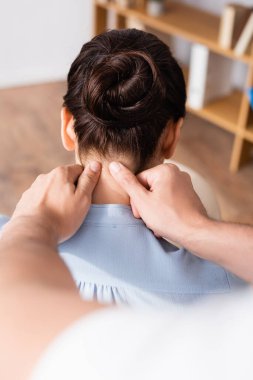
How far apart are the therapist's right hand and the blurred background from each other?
1408mm

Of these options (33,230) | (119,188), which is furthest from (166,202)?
(33,230)

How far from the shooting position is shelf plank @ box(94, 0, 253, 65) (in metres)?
2.58

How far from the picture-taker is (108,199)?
992 millimetres

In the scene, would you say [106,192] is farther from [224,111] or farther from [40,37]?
[40,37]

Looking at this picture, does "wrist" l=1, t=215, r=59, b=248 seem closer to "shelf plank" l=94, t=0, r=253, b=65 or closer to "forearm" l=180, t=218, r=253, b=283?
"forearm" l=180, t=218, r=253, b=283

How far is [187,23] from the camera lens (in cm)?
284

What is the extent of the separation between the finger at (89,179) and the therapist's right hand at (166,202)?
0.06 meters

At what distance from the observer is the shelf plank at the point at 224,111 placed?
267 centimetres

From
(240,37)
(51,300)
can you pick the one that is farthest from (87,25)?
(51,300)

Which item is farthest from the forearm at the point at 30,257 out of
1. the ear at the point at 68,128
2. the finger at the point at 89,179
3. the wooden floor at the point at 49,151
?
the wooden floor at the point at 49,151

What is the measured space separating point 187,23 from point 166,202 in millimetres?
2255

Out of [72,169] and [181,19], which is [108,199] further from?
[181,19]

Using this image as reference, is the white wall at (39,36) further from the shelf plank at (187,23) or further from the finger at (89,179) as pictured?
the finger at (89,179)

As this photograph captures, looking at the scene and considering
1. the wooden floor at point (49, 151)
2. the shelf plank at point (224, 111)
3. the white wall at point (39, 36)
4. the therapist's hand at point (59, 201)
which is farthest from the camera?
the white wall at point (39, 36)
